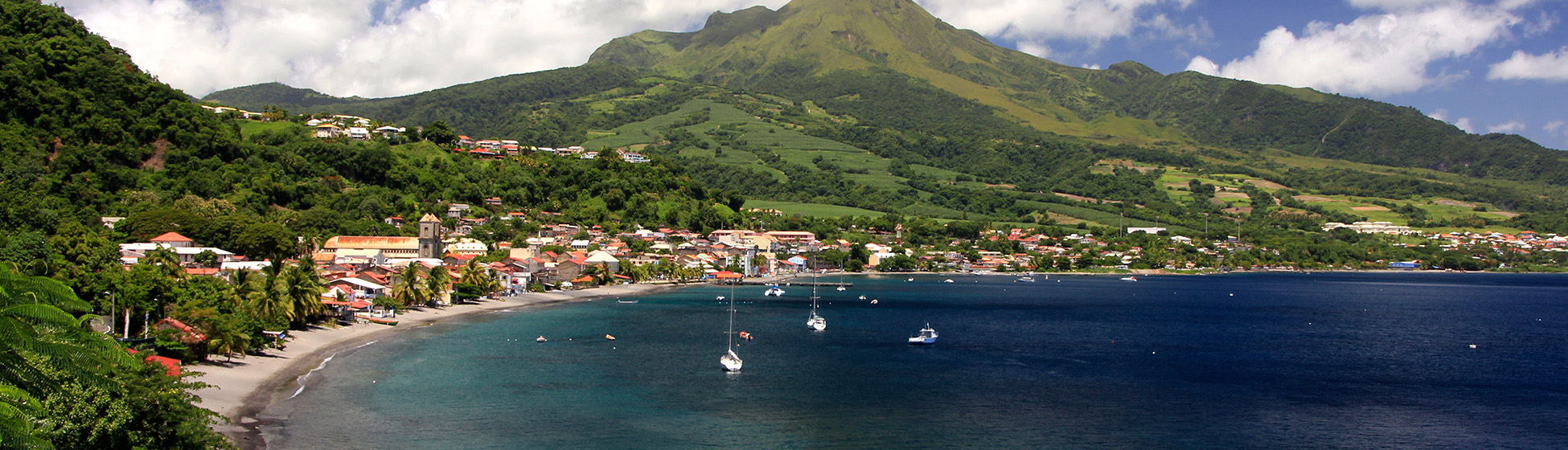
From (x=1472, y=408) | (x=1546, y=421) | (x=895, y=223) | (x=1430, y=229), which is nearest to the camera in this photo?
(x=1546, y=421)

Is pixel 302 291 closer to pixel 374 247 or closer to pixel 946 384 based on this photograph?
pixel 946 384

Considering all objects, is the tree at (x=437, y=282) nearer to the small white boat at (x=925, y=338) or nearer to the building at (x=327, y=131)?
the small white boat at (x=925, y=338)

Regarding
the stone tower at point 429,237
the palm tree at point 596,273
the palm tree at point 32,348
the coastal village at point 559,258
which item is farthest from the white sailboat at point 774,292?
the palm tree at point 32,348

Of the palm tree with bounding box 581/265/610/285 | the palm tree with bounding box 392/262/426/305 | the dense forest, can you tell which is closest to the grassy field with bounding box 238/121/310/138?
the dense forest

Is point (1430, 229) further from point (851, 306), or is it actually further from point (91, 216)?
point (91, 216)

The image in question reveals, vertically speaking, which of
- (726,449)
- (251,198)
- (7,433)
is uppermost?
(251,198)

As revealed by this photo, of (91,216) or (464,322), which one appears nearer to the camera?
(464,322)

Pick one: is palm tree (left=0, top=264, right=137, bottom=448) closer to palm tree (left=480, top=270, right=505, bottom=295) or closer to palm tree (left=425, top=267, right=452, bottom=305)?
palm tree (left=425, top=267, right=452, bottom=305)

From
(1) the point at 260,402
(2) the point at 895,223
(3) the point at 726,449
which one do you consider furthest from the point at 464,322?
(2) the point at 895,223
